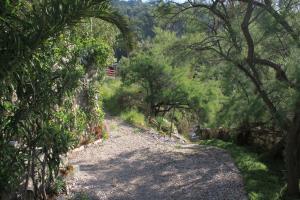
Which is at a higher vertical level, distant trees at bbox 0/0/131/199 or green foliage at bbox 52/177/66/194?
distant trees at bbox 0/0/131/199

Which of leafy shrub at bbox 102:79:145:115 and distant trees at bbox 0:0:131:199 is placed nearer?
distant trees at bbox 0:0:131:199

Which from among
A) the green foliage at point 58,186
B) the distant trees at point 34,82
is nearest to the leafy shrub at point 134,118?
the green foliage at point 58,186

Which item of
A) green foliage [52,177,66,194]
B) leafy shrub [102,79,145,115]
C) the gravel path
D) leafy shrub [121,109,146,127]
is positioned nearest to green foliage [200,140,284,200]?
the gravel path

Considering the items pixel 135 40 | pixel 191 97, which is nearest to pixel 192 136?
pixel 191 97

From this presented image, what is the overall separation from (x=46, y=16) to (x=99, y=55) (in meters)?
7.49

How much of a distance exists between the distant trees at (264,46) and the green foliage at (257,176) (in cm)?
55

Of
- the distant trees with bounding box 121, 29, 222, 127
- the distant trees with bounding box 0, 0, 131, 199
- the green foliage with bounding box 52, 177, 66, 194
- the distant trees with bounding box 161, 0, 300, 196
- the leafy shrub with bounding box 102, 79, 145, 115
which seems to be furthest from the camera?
the leafy shrub with bounding box 102, 79, 145, 115

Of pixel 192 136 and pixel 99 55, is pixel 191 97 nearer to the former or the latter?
pixel 192 136

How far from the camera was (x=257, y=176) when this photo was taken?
10.6 m

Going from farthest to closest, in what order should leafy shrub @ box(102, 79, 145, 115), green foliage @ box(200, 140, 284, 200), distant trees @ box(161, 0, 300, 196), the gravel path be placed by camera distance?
leafy shrub @ box(102, 79, 145, 115) < green foliage @ box(200, 140, 284, 200) < the gravel path < distant trees @ box(161, 0, 300, 196)

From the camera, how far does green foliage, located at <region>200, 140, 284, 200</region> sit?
928 centimetres

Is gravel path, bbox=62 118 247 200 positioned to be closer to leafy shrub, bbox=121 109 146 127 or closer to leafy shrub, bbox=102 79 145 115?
leafy shrub, bbox=121 109 146 127

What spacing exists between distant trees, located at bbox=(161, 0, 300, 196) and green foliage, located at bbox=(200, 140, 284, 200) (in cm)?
55

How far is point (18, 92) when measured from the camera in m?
5.48
